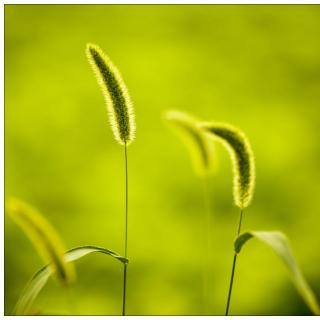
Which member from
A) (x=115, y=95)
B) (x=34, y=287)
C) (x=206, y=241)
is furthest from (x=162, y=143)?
(x=34, y=287)

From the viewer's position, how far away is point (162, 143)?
1.48m

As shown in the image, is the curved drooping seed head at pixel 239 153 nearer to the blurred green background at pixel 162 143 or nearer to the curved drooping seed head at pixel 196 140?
the curved drooping seed head at pixel 196 140

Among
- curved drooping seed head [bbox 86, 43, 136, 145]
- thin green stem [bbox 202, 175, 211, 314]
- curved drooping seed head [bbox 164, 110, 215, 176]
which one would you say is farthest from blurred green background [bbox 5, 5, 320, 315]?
curved drooping seed head [bbox 164, 110, 215, 176]

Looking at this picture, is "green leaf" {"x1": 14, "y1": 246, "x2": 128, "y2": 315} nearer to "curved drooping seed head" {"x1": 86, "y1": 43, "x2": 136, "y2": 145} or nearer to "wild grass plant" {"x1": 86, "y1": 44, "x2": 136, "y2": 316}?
"wild grass plant" {"x1": 86, "y1": 44, "x2": 136, "y2": 316}

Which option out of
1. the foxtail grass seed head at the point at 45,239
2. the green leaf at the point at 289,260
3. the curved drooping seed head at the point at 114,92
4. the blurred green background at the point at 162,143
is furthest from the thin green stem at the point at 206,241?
the foxtail grass seed head at the point at 45,239

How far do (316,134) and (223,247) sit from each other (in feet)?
1.40

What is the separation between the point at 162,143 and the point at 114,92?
0.60m

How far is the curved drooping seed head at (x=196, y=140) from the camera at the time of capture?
78cm

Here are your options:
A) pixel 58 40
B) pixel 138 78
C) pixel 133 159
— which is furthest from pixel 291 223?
pixel 58 40

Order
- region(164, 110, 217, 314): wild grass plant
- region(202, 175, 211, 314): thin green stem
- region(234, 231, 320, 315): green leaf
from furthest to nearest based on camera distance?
region(202, 175, 211, 314): thin green stem
region(164, 110, 217, 314): wild grass plant
region(234, 231, 320, 315): green leaf

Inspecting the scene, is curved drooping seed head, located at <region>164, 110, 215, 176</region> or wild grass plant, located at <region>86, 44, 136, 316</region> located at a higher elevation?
wild grass plant, located at <region>86, 44, 136, 316</region>

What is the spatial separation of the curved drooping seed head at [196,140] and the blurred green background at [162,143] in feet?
2.04

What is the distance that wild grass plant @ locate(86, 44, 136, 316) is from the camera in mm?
878

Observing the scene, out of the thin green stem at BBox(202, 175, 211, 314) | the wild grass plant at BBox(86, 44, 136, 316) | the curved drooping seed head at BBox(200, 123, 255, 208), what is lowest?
the thin green stem at BBox(202, 175, 211, 314)
